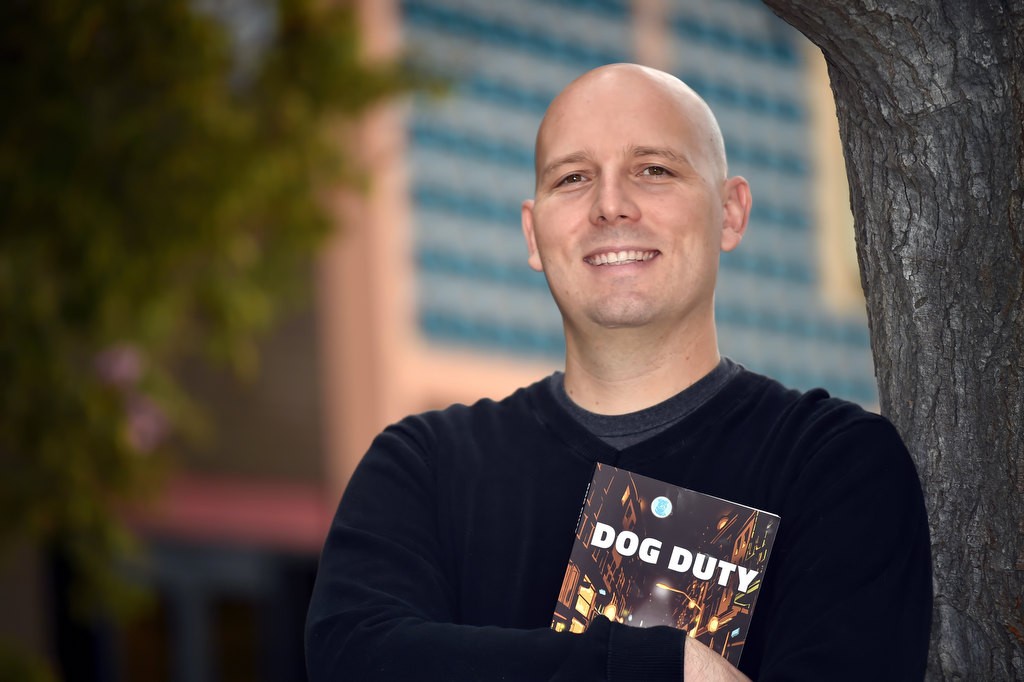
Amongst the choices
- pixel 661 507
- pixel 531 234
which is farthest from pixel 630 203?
pixel 661 507

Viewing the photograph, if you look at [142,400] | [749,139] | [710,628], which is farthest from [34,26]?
[749,139]

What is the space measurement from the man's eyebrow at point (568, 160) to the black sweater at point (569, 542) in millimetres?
324

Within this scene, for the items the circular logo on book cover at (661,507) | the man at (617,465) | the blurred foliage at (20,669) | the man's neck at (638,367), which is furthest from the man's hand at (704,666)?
the blurred foliage at (20,669)

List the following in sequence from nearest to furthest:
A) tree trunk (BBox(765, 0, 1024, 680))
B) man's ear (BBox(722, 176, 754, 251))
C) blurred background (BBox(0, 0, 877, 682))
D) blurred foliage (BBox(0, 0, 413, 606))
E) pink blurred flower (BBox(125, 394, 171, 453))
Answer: tree trunk (BBox(765, 0, 1024, 680)) < man's ear (BBox(722, 176, 754, 251)) < blurred foliage (BBox(0, 0, 413, 606)) < blurred background (BBox(0, 0, 877, 682)) < pink blurred flower (BBox(125, 394, 171, 453))

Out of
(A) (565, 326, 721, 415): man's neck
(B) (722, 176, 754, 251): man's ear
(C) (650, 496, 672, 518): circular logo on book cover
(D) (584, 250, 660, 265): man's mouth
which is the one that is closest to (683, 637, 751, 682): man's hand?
(C) (650, 496, 672, 518): circular logo on book cover

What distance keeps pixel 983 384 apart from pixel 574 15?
634 inches

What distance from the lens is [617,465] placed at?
1979 mm

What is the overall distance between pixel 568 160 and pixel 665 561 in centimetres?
60

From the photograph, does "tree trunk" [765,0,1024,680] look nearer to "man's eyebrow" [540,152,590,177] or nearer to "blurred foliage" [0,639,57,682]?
"man's eyebrow" [540,152,590,177]

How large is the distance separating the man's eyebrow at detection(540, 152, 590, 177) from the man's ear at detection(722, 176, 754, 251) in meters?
0.23

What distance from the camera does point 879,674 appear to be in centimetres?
173

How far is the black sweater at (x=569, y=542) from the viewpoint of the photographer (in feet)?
5.78

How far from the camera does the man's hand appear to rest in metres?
1.76

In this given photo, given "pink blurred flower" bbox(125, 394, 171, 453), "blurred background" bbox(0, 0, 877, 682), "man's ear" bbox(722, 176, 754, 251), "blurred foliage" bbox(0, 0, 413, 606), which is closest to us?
"man's ear" bbox(722, 176, 754, 251)
